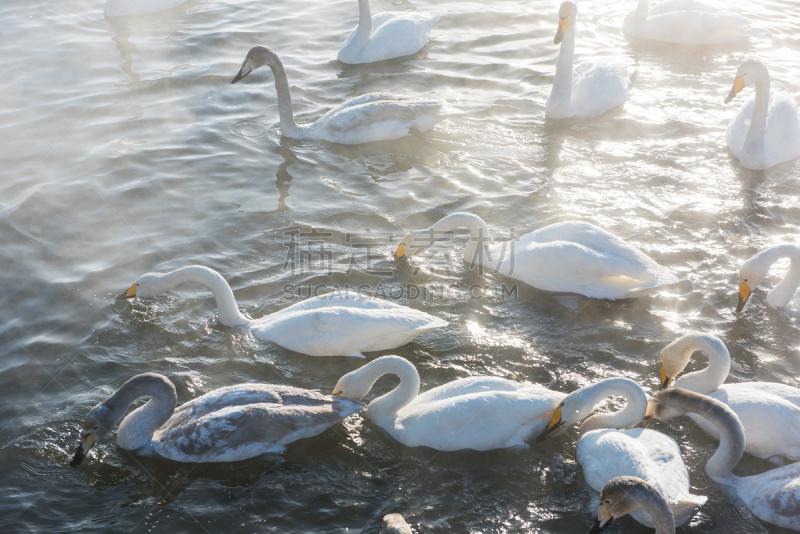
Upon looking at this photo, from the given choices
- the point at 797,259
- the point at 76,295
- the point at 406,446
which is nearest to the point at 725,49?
the point at 797,259

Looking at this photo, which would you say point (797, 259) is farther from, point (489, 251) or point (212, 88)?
point (212, 88)

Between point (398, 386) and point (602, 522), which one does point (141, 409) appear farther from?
point (602, 522)

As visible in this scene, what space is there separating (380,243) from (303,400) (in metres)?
3.28

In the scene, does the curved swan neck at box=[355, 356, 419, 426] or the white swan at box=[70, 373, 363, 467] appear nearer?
the white swan at box=[70, 373, 363, 467]

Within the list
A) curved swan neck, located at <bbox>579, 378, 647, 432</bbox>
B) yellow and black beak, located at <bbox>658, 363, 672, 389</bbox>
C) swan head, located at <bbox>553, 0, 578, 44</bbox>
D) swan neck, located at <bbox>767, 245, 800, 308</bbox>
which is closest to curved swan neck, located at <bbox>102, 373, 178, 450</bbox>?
curved swan neck, located at <bbox>579, 378, 647, 432</bbox>

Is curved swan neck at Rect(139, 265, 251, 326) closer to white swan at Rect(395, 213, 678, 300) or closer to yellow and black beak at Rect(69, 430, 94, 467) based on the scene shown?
yellow and black beak at Rect(69, 430, 94, 467)

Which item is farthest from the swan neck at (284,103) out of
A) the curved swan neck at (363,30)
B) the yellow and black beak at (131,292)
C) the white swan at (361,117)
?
the yellow and black beak at (131,292)

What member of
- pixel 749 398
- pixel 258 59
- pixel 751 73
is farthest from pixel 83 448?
pixel 751 73

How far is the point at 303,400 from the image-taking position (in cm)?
555

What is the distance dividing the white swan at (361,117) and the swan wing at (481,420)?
6.15m

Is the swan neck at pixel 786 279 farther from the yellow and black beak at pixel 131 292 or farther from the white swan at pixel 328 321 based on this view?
the yellow and black beak at pixel 131 292

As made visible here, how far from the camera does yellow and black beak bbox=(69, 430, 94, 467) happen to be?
514 centimetres

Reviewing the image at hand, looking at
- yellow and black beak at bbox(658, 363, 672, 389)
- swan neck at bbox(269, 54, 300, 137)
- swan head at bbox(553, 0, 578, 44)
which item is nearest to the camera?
yellow and black beak at bbox(658, 363, 672, 389)

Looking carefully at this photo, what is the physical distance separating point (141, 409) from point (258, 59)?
290 inches
